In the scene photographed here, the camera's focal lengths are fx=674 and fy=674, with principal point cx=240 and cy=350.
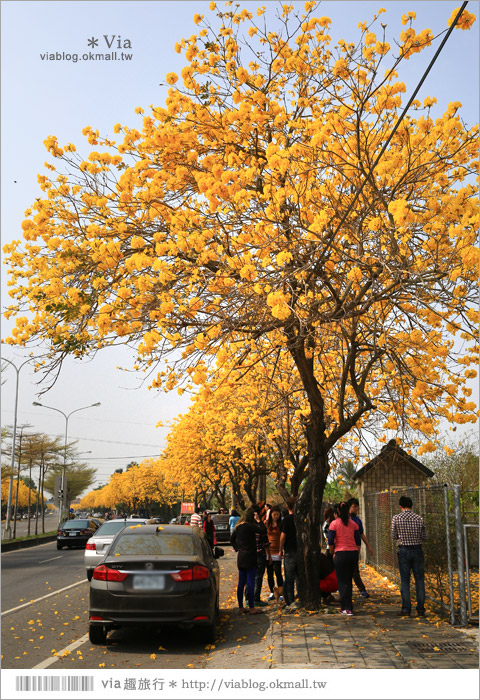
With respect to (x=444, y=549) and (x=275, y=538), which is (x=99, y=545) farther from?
(x=444, y=549)

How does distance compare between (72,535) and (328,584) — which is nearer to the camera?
(328,584)

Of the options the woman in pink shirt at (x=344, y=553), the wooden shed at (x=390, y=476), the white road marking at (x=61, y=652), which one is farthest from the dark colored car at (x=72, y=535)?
the white road marking at (x=61, y=652)

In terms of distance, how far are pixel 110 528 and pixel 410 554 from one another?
869 cm

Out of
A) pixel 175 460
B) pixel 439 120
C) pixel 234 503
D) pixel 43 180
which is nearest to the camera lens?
pixel 439 120

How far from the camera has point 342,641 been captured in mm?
7125

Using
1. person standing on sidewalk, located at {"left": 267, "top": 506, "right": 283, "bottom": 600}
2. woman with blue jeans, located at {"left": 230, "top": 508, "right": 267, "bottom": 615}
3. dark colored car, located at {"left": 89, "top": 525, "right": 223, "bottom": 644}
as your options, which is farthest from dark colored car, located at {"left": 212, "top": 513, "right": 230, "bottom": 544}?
dark colored car, located at {"left": 89, "top": 525, "right": 223, "bottom": 644}

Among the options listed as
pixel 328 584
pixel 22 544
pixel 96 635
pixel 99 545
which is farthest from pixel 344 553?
pixel 22 544

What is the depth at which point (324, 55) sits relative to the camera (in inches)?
348

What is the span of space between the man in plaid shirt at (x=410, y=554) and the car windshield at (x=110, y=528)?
821cm

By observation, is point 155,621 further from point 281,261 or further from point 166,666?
Result: point 281,261

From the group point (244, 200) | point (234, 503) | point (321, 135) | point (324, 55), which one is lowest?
point (234, 503)

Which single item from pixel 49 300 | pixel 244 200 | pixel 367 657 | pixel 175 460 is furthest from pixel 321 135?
pixel 175 460

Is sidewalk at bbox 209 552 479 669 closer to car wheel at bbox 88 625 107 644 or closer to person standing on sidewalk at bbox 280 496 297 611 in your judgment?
person standing on sidewalk at bbox 280 496 297 611

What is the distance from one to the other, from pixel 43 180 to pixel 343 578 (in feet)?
22.3
